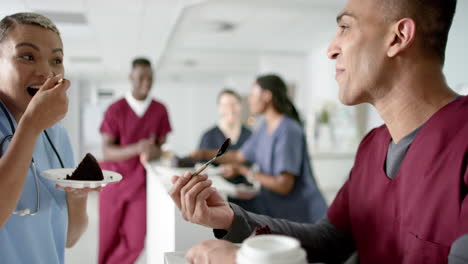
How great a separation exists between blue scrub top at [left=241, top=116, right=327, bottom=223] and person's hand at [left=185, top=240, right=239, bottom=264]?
105 cm

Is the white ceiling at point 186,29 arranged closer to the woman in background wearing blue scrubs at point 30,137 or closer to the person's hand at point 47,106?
the woman in background wearing blue scrubs at point 30,137

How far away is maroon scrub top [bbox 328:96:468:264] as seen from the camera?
51 centimetres

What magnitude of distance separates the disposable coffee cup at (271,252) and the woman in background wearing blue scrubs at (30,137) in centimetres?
34

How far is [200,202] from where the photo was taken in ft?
1.98

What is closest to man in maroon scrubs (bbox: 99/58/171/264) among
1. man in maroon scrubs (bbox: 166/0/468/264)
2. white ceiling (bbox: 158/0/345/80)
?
man in maroon scrubs (bbox: 166/0/468/264)

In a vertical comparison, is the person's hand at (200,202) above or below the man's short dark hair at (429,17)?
below

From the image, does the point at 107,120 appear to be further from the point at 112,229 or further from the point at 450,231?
the point at 450,231

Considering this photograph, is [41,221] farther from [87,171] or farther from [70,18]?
[70,18]

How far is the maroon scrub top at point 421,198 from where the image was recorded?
508 millimetres

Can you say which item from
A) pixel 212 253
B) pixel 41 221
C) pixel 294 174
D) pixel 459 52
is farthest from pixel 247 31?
pixel 212 253

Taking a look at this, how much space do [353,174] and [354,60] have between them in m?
0.26

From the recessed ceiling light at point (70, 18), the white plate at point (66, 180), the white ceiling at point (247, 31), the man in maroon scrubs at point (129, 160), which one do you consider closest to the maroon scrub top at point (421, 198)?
the white plate at point (66, 180)

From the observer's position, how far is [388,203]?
0.62 m

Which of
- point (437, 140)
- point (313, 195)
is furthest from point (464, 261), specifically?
point (313, 195)
